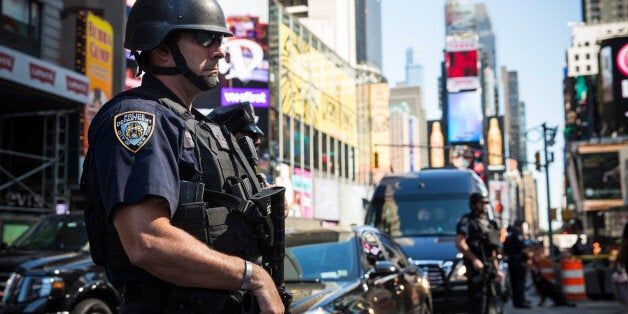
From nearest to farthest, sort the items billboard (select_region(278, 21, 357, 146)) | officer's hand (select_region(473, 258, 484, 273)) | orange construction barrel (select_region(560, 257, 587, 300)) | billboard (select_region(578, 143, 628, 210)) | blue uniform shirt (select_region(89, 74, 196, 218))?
blue uniform shirt (select_region(89, 74, 196, 218)) → officer's hand (select_region(473, 258, 484, 273)) → orange construction barrel (select_region(560, 257, 587, 300)) → billboard (select_region(278, 21, 357, 146)) → billboard (select_region(578, 143, 628, 210))

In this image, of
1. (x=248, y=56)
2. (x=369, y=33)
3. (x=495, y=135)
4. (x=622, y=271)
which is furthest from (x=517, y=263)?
(x=369, y=33)

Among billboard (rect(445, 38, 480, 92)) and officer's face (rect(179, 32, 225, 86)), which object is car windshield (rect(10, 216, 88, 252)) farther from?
billboard (rect(445, 38, 480, 92))

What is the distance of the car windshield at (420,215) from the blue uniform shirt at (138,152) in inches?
434

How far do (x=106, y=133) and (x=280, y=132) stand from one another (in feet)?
150

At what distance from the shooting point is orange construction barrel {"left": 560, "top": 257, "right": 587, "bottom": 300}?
17422 millimetres

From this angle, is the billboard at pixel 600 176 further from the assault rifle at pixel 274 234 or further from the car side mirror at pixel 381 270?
the assault rifle at pixel 274 234

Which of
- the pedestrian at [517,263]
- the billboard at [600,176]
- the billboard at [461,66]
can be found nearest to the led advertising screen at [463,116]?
the billboard at [461,66]

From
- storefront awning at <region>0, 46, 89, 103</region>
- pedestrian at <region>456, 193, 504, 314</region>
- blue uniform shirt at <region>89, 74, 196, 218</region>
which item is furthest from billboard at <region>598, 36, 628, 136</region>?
blue uniform shirt at <region>89, 74, 196, 218</region>

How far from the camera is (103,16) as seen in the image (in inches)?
1073

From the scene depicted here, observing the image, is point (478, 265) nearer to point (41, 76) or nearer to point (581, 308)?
point (581, 308)

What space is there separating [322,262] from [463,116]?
9977cm

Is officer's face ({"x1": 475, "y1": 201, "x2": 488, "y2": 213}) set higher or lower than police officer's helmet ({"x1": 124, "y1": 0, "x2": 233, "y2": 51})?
lower

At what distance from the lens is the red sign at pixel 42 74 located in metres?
19.5

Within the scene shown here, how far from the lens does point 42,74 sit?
19.8 m
